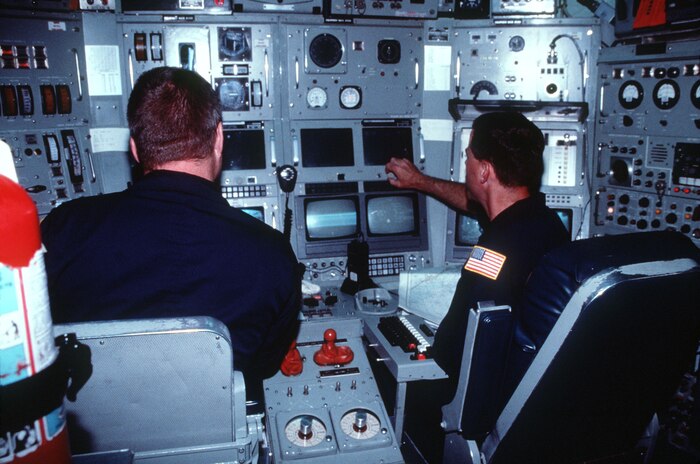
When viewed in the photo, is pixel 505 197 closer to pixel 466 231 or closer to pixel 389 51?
pixel 466 231

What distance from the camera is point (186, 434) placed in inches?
44.4

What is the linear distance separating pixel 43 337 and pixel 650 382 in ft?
4.95

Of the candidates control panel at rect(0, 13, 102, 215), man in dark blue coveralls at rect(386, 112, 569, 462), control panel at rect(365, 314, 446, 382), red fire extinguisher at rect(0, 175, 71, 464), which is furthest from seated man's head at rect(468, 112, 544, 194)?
control panel at rect(0, 13, 102, 215)

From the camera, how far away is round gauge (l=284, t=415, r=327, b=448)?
5.95ft

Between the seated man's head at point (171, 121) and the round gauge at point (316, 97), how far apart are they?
1.42m

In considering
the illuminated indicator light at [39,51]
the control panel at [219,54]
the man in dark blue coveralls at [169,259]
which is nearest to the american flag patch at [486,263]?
the man in dark blue coveralls at [169,259]

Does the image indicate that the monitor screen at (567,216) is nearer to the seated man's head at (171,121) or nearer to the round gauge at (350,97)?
the round gauge at (350,97)

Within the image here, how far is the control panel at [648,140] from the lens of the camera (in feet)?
8.49

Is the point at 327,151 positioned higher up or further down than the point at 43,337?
higher up

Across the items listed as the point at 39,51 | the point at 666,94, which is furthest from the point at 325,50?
the point at 666,94

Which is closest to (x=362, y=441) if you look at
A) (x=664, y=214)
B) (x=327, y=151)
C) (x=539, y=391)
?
(x=539, y=391)

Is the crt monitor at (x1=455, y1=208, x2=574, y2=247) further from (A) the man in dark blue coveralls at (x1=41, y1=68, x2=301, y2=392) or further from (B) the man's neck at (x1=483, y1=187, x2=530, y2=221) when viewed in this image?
(A) the man in dark blue coveralls at (x1=41, y1=68, x2=301, y2=392)

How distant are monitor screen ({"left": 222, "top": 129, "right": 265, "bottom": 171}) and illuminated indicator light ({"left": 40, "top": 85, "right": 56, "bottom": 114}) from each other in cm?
86

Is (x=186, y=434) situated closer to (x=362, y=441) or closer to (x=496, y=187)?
(x=362, y=441)
